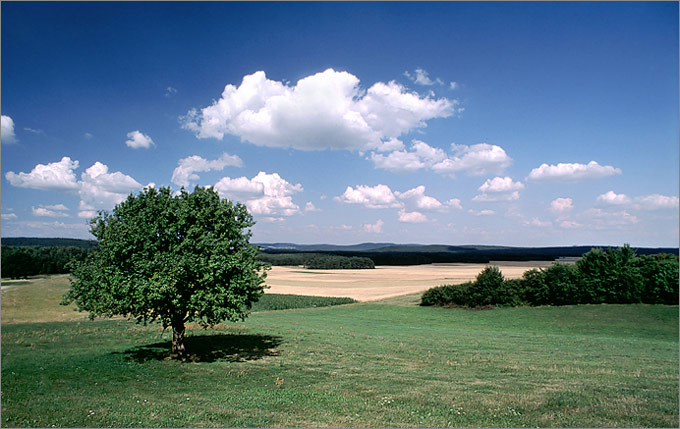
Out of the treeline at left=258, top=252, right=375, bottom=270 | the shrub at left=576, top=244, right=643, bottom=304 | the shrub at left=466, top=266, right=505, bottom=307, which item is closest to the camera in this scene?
the shrub at left=576, top=244, right=643, bottom=304

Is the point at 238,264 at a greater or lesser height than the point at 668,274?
greater

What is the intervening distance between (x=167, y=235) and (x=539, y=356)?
24.4 metres

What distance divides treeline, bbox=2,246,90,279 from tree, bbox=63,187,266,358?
113834 millimetres

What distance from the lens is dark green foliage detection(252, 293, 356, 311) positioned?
2790 inches

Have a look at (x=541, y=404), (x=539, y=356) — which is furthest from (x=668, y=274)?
(x=541, y=404)

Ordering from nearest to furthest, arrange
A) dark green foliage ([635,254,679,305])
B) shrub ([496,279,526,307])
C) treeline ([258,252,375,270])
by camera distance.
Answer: dark green foliage ([635,254,679,305]) < shrub ([496,279,526,307]) < treeline ([258,252,375,270])

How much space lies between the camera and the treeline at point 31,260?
118 metres

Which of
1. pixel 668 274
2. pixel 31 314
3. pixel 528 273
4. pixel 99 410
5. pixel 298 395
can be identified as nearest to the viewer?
pixel 99 410

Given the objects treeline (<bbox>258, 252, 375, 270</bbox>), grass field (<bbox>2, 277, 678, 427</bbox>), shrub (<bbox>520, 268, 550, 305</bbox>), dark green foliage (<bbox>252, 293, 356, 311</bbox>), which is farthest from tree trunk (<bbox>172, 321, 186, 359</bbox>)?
treeline (<bbox>258, 252, 375, 270</bbox>)

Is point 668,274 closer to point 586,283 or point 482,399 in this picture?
point 586,283

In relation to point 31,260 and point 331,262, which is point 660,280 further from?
point 31,260

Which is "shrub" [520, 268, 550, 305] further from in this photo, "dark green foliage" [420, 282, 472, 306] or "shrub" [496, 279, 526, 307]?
"dark green foliage" [420, 282, 472, 306]

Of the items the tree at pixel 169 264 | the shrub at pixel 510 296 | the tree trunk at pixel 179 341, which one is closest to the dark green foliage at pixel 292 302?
the shrub at pixel 510 296

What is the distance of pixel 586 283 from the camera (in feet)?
203
